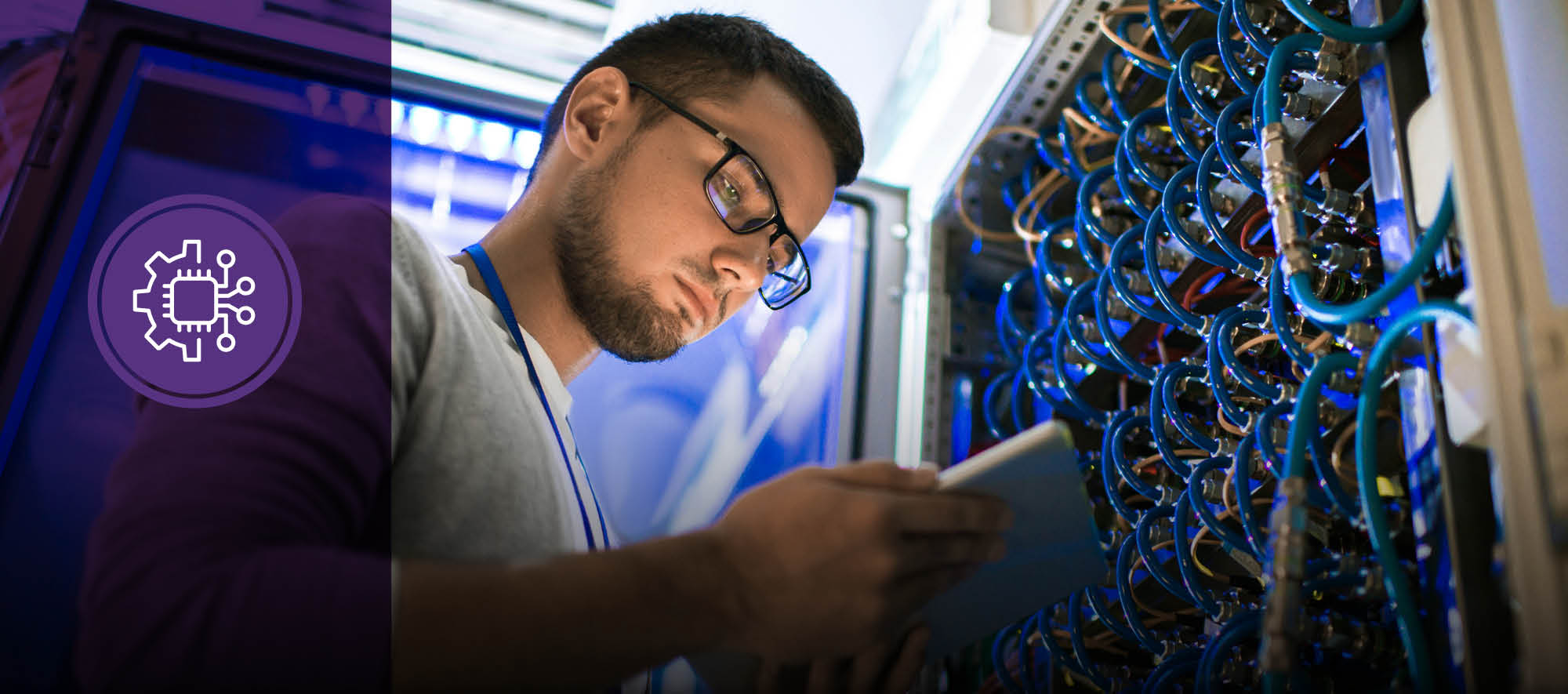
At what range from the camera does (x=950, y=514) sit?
643mm

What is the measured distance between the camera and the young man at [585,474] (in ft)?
1.73

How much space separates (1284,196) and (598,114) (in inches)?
34.7

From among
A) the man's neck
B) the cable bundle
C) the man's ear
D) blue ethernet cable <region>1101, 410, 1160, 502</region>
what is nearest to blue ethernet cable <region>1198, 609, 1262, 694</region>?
the cable bundle

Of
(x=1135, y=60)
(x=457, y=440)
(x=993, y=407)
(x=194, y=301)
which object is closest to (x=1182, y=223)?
(x=1135, y=60)

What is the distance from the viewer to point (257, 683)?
497mm

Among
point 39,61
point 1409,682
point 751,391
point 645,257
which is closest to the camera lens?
point 1409,682

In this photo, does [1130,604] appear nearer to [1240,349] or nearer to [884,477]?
[1240,349]

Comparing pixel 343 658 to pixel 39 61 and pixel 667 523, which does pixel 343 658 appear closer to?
pixel 667 523

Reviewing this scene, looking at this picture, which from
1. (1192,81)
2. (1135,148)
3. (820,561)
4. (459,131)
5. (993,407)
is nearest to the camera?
(820,561)

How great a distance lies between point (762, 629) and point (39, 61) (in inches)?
64.4

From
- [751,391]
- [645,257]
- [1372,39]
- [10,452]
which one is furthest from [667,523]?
[1372,39]

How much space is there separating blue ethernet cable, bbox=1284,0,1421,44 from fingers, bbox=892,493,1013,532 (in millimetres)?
530

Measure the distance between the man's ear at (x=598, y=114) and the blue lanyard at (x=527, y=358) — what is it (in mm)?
232

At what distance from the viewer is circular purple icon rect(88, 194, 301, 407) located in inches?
43.6
